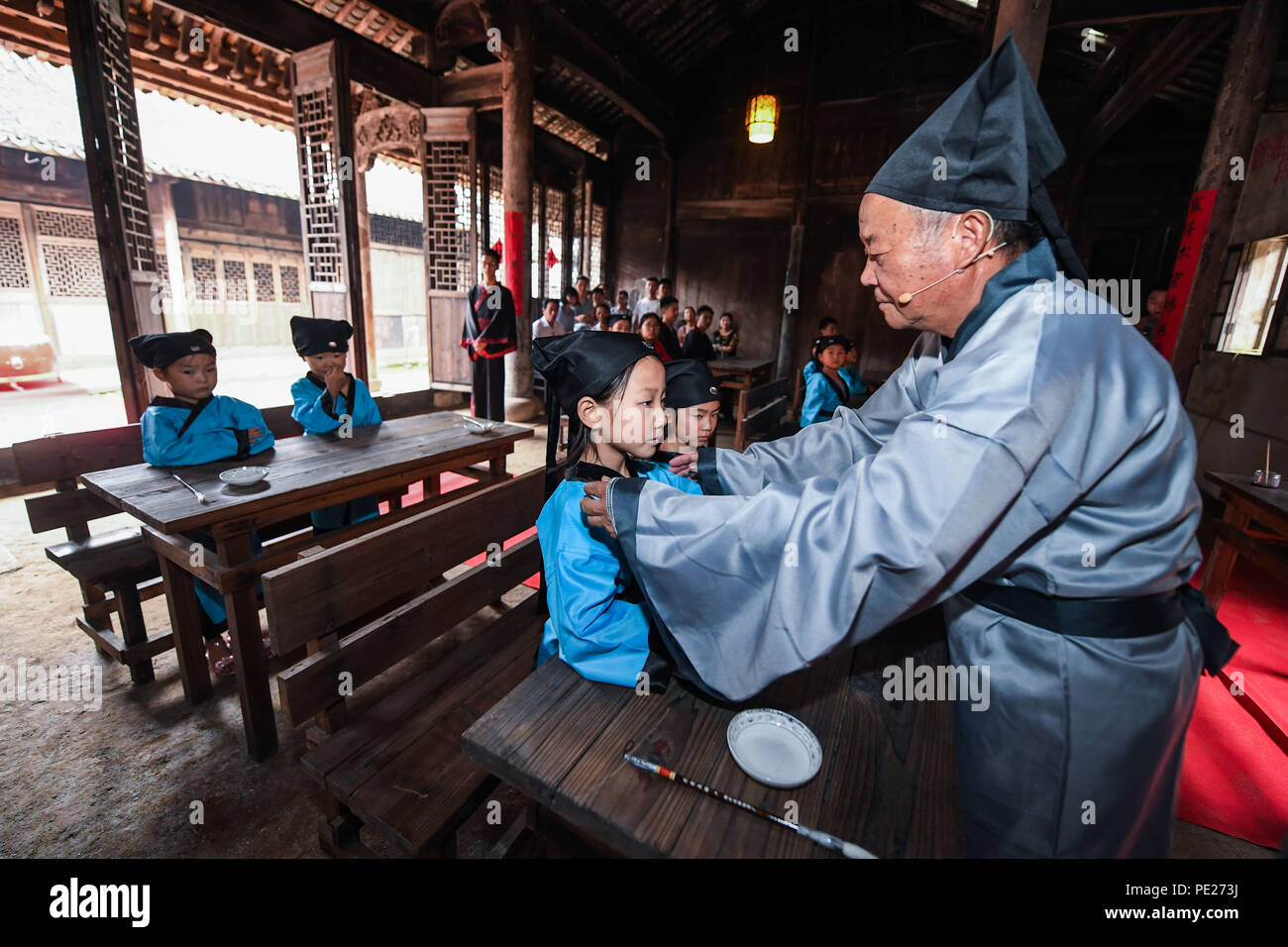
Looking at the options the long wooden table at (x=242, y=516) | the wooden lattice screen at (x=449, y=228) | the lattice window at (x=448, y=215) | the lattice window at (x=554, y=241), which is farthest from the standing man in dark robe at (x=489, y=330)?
the long wooden table at (x=242, y=516)

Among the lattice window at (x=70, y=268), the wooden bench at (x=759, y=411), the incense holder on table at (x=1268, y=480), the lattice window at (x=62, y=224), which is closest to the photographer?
the incense holder on table at (x=1268, y=480)

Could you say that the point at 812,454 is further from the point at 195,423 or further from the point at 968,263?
the point at 195,423

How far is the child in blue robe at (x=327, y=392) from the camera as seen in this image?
421 cm

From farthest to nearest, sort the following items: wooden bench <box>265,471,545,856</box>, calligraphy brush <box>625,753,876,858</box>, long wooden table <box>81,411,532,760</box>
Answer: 1. long wooden table <box>81,411,532,760</box>
2. wooden bench <box>265,471,545,856</box>
3. calligraphy brush <box>625,753,876,858</box>

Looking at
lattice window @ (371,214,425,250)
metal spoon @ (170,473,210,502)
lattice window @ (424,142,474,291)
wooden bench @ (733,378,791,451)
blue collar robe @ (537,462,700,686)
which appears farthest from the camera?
lattice window @ (371,214,425,250)

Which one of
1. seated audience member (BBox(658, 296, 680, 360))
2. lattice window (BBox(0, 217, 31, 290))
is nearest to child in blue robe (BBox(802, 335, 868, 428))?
seated audience member (BBox(658, 296, 680, 360))

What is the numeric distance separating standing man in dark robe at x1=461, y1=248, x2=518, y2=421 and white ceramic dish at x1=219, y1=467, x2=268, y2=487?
6.19m

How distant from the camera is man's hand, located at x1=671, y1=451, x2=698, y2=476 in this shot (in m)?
2.23

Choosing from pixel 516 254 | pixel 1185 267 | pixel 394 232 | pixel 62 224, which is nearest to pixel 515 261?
pixel 516 254

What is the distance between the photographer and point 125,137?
556 cm

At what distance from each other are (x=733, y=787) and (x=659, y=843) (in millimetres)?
220

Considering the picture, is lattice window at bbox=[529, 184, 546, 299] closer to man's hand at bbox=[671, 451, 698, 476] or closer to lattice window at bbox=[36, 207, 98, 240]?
lattice window at bbox=[36, 207, 98, 240]

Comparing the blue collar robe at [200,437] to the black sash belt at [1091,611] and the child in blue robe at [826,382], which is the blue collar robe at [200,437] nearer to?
the black sash belt at [1091,611]
